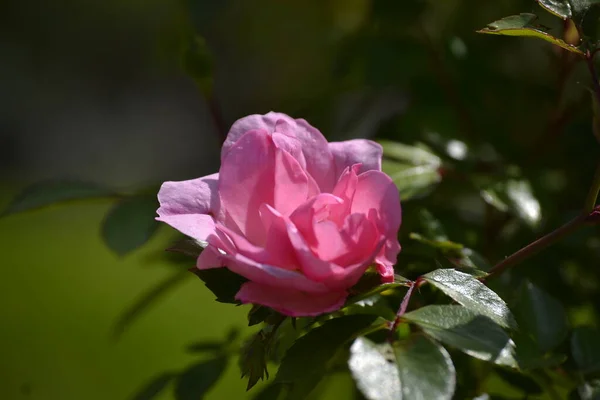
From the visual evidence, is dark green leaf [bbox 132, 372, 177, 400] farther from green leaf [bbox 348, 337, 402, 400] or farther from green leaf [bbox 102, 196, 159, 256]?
green leaf [bbox 348, 337, 402, 400]

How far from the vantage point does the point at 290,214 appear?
39cm

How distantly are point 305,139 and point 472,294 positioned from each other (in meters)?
0.13

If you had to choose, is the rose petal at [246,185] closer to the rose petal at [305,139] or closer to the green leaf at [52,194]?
the rose petal at [305,139]

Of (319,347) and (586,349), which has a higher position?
(319,347)

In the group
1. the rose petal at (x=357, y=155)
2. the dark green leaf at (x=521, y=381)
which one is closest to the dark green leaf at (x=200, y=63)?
the rose petal at (x=357, y=155)

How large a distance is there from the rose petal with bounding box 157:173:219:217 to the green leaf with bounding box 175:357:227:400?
199 mm

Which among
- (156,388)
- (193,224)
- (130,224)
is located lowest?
(156,388)

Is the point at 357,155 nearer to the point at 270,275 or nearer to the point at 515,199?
the point at 270,275

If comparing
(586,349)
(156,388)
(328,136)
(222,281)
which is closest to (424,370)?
(222,281)

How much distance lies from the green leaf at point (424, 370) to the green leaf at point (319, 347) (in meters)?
0.03

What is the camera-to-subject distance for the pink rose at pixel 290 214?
362 mm

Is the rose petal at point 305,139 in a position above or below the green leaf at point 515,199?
above

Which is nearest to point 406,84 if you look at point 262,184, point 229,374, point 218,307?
point 262,184

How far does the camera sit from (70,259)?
1991mm
